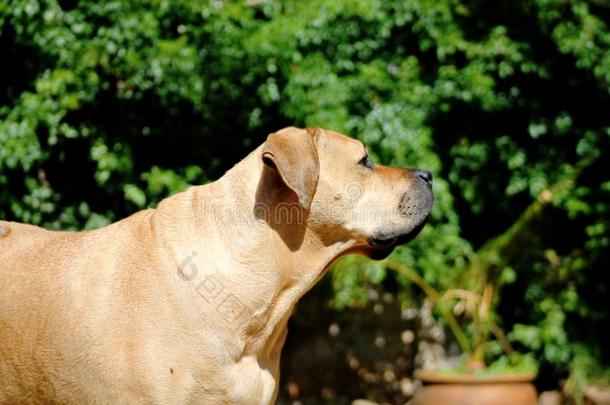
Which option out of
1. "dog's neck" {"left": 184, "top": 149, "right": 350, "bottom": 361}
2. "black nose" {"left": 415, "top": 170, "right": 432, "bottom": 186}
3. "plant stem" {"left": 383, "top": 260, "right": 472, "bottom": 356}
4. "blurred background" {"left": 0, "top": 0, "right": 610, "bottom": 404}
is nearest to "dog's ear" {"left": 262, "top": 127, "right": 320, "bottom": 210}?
"dog's neck" {"left": 184, "top": 149, "right": 350, "bottom": 361}

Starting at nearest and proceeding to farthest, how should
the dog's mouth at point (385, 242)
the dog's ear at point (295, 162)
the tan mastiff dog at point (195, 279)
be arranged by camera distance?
the tan mastiff dog at point (195, 279)
the dog's ear at point (295, 162)
the dog's mouth at point (385, 242)

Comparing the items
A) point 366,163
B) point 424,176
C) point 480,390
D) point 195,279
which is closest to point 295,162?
point 366,163

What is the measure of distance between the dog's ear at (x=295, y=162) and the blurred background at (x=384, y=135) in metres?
2.38

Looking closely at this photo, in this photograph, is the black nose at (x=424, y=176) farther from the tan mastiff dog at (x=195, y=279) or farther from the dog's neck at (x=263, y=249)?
the dog's neck at (x=263, y=249)

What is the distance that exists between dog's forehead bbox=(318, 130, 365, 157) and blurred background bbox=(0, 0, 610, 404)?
208cm

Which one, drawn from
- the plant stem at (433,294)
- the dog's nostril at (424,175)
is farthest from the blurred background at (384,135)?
the dog's nostril at (424,175)

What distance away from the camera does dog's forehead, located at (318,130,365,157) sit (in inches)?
140

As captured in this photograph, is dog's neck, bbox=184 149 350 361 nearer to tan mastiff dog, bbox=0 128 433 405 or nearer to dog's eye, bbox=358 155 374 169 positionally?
tan mastiff dog, bbox=0 128 433 405

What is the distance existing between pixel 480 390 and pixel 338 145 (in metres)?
2.74

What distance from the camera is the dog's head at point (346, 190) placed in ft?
10.8

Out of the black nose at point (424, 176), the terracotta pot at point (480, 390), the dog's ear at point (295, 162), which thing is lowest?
the terracotta pot at point (480, 390)

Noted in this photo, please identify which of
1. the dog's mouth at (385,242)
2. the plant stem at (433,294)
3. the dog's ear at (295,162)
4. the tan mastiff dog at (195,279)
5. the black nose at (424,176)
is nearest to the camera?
the tan mastiff dog at (195,279)

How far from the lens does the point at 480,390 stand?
18.7 ft

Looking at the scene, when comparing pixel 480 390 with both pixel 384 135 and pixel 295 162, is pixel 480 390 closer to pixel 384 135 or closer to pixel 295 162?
pixel 384 135
